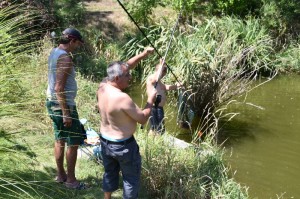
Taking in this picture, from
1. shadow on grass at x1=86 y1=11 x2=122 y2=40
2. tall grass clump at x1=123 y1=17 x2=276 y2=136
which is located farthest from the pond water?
shadow on grass at x1=86 y1=11 x2=122 y2=40

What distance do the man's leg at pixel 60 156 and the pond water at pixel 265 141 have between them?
2074 mm

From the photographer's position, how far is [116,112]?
3711 millimetres

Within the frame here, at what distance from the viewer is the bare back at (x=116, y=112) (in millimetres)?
3664

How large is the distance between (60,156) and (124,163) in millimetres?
904

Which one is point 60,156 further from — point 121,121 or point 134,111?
point 134,111

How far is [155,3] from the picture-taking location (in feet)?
41.8

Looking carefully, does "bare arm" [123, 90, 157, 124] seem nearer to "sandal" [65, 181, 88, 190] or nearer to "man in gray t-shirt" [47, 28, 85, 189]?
"man in gray t-shirt" [47, 28, 85, 189]

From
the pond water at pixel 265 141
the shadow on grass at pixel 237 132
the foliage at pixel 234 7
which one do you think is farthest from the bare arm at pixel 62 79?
the foliage at pixel 234 7

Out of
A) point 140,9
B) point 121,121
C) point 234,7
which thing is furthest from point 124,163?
point 234,7

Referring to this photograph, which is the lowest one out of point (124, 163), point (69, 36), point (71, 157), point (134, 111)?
point (71, 157)

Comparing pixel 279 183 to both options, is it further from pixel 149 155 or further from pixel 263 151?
pixel 149 155

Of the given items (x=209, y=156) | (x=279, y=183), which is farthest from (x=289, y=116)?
(x=209, y=156)

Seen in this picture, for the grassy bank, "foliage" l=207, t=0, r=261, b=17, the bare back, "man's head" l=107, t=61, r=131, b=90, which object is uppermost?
"man's head" l=107, t=61, r=131, b=90

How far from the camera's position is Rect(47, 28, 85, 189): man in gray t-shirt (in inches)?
157
